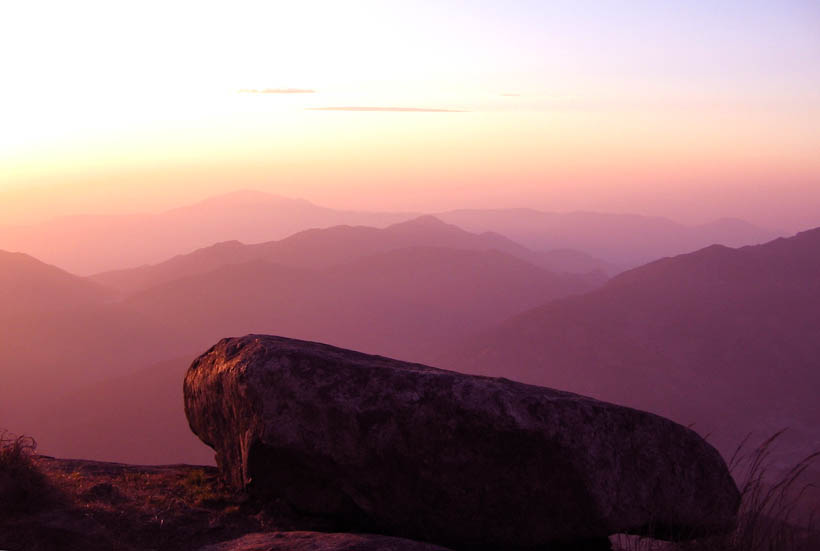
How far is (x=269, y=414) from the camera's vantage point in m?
5.49

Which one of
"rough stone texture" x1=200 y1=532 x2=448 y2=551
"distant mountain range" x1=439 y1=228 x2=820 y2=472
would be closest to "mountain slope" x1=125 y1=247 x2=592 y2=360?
"distant mountain range" x1=439 y1=228 x2=820 y2=472

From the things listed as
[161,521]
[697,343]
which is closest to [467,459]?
[161,521]

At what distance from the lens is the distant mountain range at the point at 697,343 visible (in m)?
58.3

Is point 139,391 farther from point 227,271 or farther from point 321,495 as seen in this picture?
point 321,495

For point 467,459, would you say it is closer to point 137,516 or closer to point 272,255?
point 137,516

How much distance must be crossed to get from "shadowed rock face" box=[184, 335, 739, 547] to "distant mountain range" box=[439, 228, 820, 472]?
4996cm

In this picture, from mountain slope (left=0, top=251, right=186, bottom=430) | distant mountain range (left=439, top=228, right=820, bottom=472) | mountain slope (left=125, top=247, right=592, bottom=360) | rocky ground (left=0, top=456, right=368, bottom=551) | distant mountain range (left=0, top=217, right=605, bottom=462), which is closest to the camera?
rocky ground (left=0, top=456, right=368, bottom=551)

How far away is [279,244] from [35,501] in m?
186

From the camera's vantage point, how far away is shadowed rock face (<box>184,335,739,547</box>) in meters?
5.16

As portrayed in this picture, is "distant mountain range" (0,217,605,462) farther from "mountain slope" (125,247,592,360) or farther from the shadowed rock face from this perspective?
the shadowed rock face

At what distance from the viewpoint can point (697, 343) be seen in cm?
6931

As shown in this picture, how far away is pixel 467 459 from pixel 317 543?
1420 millimetres

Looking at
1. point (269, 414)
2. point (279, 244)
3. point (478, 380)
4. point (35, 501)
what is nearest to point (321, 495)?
point (269, 414)

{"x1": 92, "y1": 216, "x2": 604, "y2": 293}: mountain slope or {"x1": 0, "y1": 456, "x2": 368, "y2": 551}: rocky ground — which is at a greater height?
{"x1": 0, "y1": 456, "x2": 368, "y2": 551}: rocky ground
